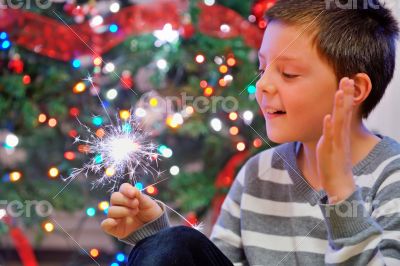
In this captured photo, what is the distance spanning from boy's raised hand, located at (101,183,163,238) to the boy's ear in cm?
35

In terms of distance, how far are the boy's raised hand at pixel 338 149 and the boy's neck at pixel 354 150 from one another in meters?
0.20

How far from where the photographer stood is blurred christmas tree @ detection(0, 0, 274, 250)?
1.66 m

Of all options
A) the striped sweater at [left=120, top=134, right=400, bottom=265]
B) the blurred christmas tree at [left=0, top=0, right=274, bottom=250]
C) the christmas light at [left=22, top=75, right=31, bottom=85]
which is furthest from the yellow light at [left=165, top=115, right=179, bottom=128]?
the striped sweater at [left=120, top=134, right=400, bottom=265]

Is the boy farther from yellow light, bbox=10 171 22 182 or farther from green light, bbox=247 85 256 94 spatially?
yellow light, bbox=10 171 22 182

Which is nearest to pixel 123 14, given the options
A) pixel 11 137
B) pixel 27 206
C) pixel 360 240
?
pixel 11 137

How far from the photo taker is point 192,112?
168cm

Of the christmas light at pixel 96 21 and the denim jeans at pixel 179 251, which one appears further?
the christmas light at pixel 96 21

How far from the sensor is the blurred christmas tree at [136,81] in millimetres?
1656

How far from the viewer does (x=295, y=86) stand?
1000 mm

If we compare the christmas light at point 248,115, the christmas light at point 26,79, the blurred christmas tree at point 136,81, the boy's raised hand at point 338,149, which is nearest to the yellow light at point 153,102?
the blurred christmas tree at point 136,81

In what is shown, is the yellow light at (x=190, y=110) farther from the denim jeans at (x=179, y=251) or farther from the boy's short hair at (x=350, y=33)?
the denim jeans at (x=179, y=251)

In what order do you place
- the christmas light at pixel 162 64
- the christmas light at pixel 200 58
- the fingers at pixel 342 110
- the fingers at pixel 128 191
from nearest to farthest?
the fingers at pixel 342 110
the fingers at pixel 128 191
the christmas light at pixel 200 58
the christmas light at pixel 162 64

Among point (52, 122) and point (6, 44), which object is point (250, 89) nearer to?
point (52, 122)

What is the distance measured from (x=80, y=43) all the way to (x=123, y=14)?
13 cm
